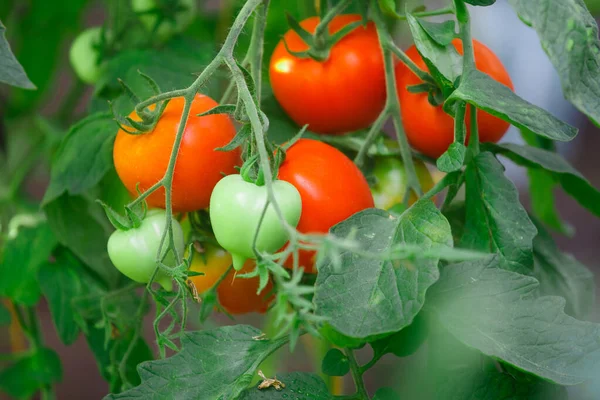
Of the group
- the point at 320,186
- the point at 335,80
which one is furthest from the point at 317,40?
the point at 320,186

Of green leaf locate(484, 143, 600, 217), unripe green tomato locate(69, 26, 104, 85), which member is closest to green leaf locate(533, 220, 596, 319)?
green leaf locate(484, 143, 600, 217)

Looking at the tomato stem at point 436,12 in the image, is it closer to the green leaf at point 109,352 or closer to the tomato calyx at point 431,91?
the tomato calyx at point 431,91

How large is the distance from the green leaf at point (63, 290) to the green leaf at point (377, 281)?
33 centimetres

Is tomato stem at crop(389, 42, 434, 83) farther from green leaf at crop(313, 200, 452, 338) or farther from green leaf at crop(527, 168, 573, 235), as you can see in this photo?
green leaf at crop(527, 168, 573, 235)

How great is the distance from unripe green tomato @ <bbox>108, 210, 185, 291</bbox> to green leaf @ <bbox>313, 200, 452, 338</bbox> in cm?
10

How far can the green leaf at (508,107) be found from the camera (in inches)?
15.4

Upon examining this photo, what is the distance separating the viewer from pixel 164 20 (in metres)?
0.74

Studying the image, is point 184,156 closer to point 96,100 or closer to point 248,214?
point 248,214

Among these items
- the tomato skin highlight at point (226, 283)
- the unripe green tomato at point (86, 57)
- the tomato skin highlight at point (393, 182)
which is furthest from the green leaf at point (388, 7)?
the unripe green tomato at point (86, 57)

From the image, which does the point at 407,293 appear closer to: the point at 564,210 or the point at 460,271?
the point at 460,271

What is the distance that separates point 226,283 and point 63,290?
0.20 metres

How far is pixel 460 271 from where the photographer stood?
43 cm

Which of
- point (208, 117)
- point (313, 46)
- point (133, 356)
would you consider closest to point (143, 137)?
point (208, 117)

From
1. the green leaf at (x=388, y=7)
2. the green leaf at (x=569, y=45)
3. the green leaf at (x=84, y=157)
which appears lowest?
the green leaf at (x=84, y=157)
